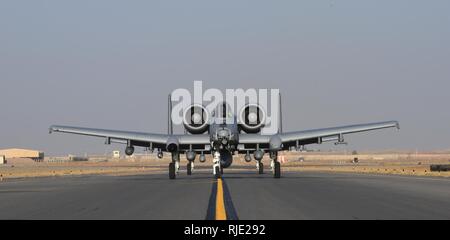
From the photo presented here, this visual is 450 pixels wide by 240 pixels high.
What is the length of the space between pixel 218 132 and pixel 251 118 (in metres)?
6.40

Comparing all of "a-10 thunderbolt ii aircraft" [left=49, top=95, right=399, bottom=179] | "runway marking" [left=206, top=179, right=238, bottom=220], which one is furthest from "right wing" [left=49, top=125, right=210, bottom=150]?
"runway marking" [left=206, top=179, right=238, bottom=220]

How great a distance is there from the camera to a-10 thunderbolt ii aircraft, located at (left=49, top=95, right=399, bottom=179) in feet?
146

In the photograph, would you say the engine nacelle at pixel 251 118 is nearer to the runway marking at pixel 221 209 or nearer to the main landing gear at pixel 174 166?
the main landing gear at pixel 174 166

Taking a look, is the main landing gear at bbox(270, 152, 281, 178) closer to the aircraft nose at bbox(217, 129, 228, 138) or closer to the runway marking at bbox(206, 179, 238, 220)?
the aircraft nose at bbox(217, 129, 228, 138)

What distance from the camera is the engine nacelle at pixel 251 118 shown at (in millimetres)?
48312

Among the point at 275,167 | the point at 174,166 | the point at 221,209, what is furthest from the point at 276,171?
the point at 221,209

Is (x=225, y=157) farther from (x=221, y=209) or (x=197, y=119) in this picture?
→ (x=221, y=209)

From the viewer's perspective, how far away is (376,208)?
19.3 metres

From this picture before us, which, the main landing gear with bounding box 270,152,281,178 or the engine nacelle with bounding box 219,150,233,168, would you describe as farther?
the engine nacelle with bounding box 219,150,233,168

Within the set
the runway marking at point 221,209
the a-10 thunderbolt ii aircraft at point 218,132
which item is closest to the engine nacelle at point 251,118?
the a-10 thunderbolt ii aircraft at point 218,132

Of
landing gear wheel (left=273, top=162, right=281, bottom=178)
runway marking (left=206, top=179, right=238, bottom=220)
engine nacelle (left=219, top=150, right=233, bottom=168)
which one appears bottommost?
runway marking (left=206, top=179, right=238, bottom=220)
